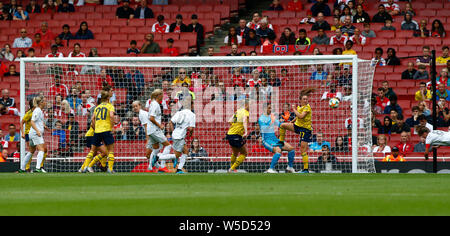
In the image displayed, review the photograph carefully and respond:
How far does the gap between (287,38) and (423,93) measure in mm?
4506

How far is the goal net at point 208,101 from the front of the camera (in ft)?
62.6

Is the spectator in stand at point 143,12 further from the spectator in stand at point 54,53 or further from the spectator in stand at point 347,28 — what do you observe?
the spectator in stand at point 347,28

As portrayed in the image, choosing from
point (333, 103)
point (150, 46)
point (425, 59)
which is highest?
point (150, 46)

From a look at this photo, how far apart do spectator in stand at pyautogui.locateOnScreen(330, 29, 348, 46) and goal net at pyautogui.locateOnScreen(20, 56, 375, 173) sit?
3583mm

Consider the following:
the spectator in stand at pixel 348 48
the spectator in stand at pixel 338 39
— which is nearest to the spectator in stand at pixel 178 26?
the spectator in stand at pixel 338 39

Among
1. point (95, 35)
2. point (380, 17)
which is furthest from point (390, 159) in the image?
point (95, 35)

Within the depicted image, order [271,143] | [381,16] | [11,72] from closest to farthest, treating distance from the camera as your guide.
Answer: [271,143] → [11,72] → [381,16]

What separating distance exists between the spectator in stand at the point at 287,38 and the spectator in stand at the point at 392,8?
377 cm

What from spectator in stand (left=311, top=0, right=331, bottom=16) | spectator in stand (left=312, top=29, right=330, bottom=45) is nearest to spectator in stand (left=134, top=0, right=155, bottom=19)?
spectator in stand (left=311, top=0, right=331, bottom=16)

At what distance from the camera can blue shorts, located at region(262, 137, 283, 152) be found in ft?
58.2

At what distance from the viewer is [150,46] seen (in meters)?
24.0

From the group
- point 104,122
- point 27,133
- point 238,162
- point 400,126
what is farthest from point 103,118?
point 400,126

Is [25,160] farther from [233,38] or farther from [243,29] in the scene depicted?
[243,29]

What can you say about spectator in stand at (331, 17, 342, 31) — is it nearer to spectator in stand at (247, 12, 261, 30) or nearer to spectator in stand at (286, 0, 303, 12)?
spectator in stand at (286, 0, 303, 12)
